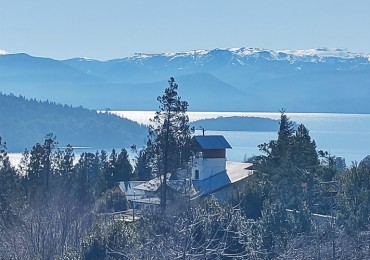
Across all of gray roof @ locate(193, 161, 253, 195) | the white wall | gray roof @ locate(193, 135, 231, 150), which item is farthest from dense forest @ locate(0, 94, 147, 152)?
gray roof @ locate(193, 161, 253, 195)

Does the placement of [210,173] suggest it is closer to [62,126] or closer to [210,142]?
[210,142]

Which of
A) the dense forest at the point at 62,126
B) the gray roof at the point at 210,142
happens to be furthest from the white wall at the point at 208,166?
the dense forest at the point at 62,126

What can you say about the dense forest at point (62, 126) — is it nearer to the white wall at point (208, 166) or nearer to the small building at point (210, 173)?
the small building at point (210, 173)

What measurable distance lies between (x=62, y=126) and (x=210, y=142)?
101 m

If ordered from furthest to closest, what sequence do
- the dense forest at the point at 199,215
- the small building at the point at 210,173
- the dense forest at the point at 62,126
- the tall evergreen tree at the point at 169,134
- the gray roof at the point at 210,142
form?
the dense forest at the point at 62,126, the gray roof at the point at 210,142, the small building at the point at 210,173, the tall evergreen tree at the point at 169,134, the dense forest at the point at 199,215

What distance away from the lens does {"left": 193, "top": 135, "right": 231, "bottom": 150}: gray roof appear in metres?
28.5

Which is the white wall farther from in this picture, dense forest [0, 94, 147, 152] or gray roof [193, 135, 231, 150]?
dense forest [0, 94, 147, 152]

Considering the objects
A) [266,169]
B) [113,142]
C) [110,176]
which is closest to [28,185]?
[266,169]

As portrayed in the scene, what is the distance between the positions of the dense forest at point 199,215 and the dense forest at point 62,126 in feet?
297

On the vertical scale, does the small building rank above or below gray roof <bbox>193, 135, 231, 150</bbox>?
below

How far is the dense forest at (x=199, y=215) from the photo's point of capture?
15500 mm

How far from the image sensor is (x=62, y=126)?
128 metres

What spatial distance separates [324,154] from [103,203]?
7.89 meters

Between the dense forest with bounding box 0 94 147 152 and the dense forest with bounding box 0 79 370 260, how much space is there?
90.4 meters
